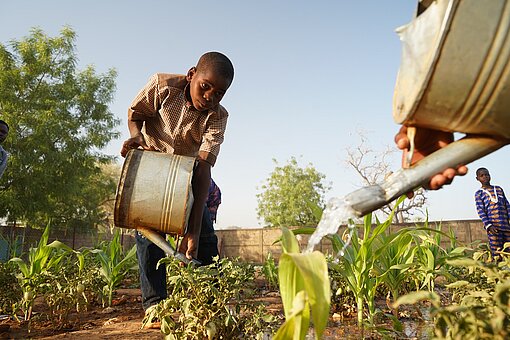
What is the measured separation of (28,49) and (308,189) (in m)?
16.9

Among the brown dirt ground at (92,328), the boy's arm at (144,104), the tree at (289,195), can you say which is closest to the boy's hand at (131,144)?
the boy's arm at (144,104)

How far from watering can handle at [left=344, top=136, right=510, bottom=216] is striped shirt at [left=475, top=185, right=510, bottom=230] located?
473 cm

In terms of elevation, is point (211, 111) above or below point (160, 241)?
above

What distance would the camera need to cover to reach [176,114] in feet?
7.90

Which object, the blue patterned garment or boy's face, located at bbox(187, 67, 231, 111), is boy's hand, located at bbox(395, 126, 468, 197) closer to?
boy's face, located at bbox(187, 67, 231, 111)

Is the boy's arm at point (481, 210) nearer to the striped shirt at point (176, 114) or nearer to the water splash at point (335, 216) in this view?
the striped shirt at point (176, 114)

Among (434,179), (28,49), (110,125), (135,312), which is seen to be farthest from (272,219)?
(434,179)

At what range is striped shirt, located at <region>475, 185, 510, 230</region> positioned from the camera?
4973mm

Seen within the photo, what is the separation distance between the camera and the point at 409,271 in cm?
245

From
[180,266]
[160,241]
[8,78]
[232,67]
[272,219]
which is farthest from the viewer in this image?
[272,219]

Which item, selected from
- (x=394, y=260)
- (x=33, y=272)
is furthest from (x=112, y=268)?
(x=394, y=260)

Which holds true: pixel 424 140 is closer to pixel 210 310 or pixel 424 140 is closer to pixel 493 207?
pixel 210 310

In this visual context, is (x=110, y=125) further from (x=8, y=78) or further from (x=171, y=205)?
(x=171, y=205)

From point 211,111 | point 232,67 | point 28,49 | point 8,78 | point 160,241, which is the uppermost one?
point 28,49
